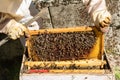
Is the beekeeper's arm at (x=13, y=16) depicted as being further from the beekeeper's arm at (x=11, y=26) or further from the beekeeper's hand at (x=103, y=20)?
the beekeeper's hand at (x=103, y=20)

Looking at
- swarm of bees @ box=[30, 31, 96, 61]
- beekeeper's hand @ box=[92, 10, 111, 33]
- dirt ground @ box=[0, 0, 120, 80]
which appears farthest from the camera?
dirt ground @ box=[0, 0, 120, 80]

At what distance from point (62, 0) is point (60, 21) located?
250mm

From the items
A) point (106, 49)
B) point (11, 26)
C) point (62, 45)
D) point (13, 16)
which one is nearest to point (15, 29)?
point (11, 26)

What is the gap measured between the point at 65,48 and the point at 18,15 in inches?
20.0

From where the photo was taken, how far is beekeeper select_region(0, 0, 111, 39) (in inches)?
92.9

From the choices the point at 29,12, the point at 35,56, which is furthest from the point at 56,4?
the point at 35,56

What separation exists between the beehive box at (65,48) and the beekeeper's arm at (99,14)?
80mm

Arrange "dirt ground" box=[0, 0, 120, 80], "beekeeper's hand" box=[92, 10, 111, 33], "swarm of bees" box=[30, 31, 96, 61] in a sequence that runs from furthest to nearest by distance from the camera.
Answer: 1. "dirt ground" box=[0, 0, 120, 80]
2. "swarm of bees" box=[30, 31, 96, 61]
3. "beekeeper's hand" box=[92, 10, 111, 33]

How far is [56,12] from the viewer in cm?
338

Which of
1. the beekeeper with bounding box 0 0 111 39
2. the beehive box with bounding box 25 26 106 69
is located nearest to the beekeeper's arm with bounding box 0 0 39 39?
the beekeeper with bounding box 0 0 111 39

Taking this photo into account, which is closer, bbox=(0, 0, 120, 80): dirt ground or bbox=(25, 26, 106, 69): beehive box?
bbox=(25, 26, 106, 69): beehive box

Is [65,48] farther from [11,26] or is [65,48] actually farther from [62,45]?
[11,26]

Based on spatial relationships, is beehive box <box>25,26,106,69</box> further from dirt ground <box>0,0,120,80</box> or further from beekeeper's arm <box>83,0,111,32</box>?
dirt ground <box>0,0,120,80</box>

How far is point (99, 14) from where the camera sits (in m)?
2.46
